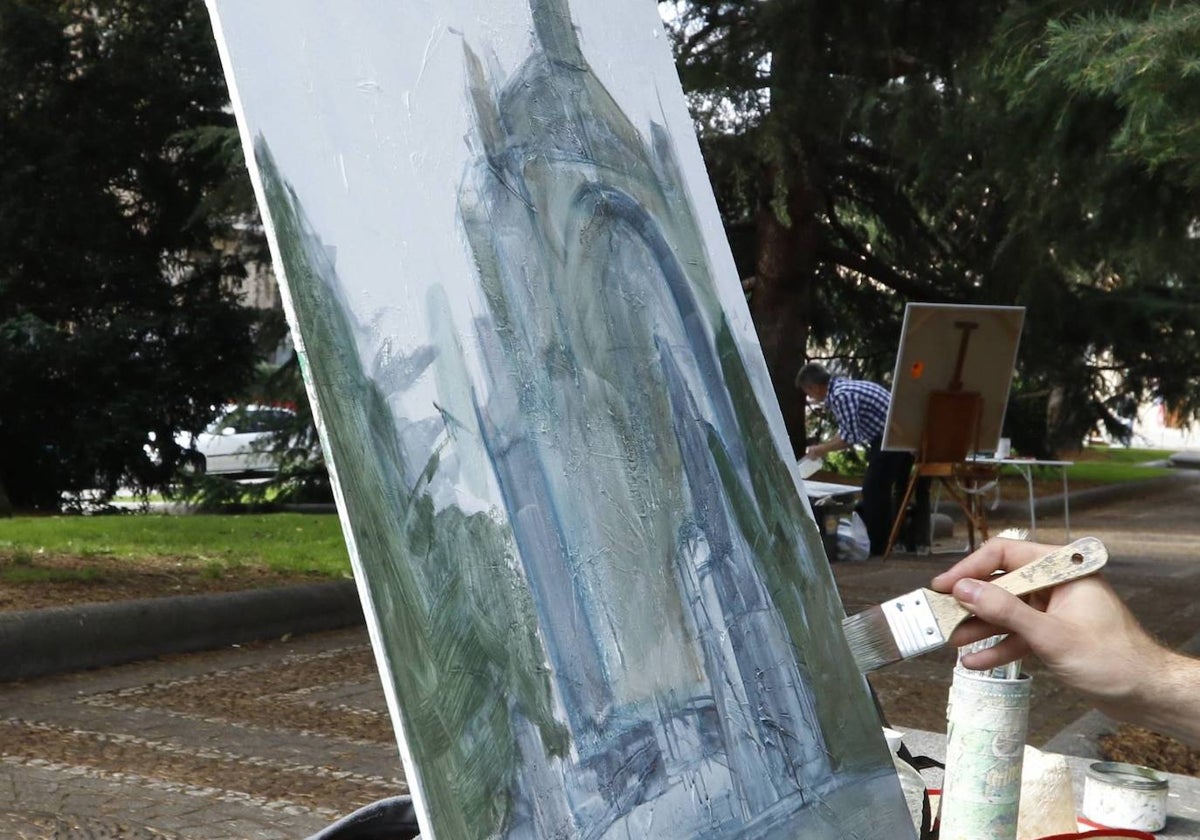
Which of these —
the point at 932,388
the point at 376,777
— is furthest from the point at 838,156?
the point at 376,777

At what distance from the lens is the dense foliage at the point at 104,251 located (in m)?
11.7

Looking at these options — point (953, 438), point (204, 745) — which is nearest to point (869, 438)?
point (953, 438)

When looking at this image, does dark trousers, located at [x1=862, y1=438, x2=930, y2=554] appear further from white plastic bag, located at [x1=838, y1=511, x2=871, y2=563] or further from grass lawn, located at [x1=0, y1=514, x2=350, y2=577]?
grass lawn, located at [x1=0, y1=514, x2=350, y2=577]

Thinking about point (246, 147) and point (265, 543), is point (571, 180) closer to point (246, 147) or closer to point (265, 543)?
point (246, 147)

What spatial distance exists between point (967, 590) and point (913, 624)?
0.34ft

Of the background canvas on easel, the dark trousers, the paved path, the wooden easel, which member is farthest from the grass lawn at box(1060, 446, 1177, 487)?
the paved path

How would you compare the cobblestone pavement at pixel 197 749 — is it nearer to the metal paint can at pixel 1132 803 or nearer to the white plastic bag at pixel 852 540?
the metal paint can at pixel 1132 803

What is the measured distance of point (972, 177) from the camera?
8633 millimetres

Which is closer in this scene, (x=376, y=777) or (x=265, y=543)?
(x=376, y=777)

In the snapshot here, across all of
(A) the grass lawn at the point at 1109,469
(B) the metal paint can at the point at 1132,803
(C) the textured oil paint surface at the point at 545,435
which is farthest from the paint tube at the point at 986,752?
(A) the grass lawn at the point at 1109,469

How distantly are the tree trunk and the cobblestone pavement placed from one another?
21.2ft

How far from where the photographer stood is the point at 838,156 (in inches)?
429

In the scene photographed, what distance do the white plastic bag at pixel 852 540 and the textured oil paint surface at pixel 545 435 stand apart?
8.24 meters

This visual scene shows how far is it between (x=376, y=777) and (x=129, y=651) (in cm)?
211
